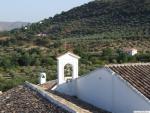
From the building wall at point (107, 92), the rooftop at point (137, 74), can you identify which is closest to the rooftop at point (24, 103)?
the building wall at point (107, 92)

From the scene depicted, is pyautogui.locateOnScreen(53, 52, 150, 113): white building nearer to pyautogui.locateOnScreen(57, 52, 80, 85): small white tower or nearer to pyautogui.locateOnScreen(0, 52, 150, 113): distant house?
pyautogui.locateOnScreen(0, 52, 150, 113): distant house

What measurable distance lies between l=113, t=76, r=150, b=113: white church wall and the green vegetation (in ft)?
105

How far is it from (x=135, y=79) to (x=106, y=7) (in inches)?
3190

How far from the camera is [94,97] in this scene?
15031 millimetres

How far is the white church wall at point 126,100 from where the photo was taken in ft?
39.7

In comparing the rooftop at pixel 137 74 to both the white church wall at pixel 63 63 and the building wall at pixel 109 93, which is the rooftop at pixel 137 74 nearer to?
the building wall at pixel 109 93

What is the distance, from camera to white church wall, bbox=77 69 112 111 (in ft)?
45.8

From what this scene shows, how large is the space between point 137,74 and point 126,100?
1.34 m

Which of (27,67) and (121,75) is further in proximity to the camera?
(27,67)

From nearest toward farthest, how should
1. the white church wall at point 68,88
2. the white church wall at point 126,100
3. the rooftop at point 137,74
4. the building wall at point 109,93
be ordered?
the white church wall at point 126,100 → the building wall at point 109,93 → the rooftop at point 137,74 → the white church wall at point 68,88

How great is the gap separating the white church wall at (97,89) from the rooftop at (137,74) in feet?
1.19

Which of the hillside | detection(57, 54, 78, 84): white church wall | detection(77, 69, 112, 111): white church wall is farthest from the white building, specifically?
the hillside

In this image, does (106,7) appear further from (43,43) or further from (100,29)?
(43,43)

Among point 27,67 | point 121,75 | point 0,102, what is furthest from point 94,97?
point 27,67
